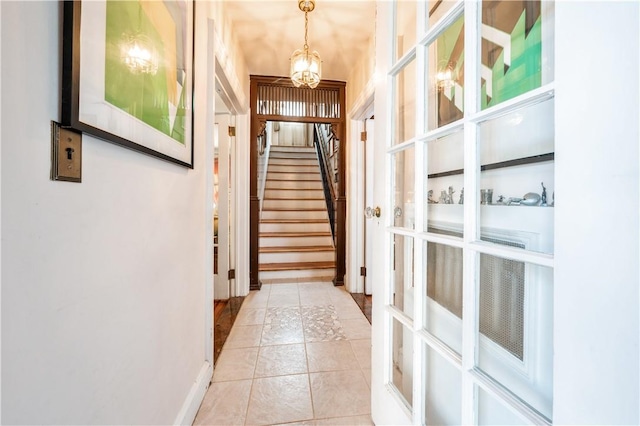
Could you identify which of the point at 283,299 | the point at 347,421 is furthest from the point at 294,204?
the point at 347,421

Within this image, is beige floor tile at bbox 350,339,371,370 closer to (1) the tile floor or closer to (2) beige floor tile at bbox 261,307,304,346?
(1) the tile floor

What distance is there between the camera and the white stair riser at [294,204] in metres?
4.81

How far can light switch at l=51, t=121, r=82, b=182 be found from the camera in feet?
1.73

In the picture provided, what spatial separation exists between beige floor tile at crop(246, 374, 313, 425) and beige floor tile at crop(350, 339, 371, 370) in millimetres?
381

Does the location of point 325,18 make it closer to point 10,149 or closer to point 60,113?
point 60,113

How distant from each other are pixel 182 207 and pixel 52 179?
631 mm

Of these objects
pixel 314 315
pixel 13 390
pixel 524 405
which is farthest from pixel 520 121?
pixel 314 315

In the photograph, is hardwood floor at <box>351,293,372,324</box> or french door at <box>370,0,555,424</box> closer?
french door at <box>370,0,555,424</box>

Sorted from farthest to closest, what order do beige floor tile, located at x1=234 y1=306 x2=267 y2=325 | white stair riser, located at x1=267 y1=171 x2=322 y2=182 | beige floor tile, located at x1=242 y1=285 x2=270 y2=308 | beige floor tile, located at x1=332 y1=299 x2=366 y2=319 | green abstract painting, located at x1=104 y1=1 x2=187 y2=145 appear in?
white stair riser, located at x1=267 y1=171 x2=322 y2=182 → beige floor tile, located at x1=242 y1=285 x2=270 y2=308 → beige floor tile, located at x1=332 y1=299 x2=366 y2=319 → beige floor tile, located at x1=234 y1=306 x2=267 y2=325 → green abstract painting, located at x1=104 y1=1 x2=187 y2=145

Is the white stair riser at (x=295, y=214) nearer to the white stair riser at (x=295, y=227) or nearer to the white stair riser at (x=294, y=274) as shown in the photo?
the white stair riser at (x=295, y=227)

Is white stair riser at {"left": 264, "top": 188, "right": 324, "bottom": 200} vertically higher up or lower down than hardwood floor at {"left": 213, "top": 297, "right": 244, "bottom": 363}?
higher up

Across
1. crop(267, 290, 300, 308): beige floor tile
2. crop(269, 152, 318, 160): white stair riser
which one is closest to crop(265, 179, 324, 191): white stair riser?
crop(269, 152, 318, 160): white stair riser

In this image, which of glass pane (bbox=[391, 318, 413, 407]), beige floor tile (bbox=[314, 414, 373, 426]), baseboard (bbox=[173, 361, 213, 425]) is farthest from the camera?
beige floor tile (bbox=[314, 414, 373, 426])

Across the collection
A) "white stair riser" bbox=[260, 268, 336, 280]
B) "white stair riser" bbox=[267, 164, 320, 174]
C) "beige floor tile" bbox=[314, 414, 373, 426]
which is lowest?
"beige floor tile" bbox=[314, 414, 373, 426]
